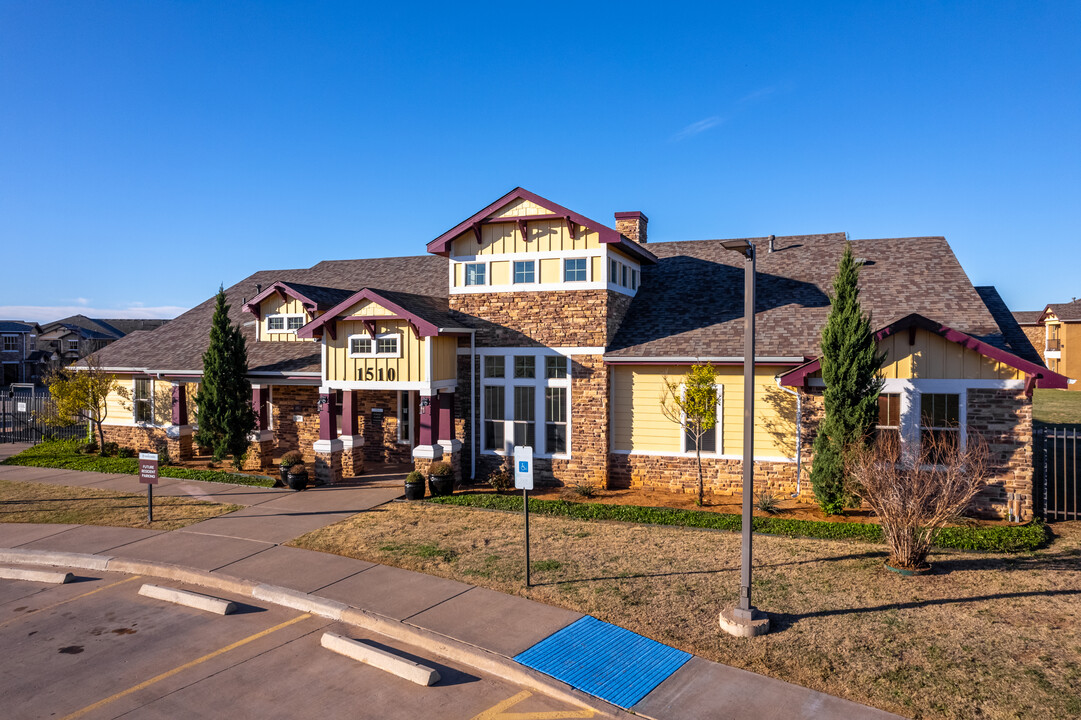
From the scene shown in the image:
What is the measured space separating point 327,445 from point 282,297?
717 centimetres

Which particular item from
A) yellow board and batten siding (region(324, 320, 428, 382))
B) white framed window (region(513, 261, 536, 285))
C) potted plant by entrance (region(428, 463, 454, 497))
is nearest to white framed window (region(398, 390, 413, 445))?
yellow board and batten siding (region(324, 320, 428, 382))

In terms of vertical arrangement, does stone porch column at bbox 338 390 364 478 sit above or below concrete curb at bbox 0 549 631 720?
Result: above

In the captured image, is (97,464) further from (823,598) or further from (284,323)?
(823,598)

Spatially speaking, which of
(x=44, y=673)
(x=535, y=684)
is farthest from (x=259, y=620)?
(x=535, y=684)

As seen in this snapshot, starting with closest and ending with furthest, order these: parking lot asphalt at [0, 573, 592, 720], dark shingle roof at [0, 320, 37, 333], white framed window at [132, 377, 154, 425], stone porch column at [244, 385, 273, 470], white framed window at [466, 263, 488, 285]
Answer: parking lot asphalt at [0, 573, 592, 720] → white framed window at [466, 263, 488, 285] → stone porch column at [244, 385, 273, 470] → white framed window at [132, 377, 154, 425] → dark shingle roof at [0, 320, 37, 333]

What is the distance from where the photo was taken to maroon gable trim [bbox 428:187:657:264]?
1739 cm

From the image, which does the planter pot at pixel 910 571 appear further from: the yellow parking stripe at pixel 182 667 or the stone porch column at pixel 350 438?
the stone porch column at pixel 350 438

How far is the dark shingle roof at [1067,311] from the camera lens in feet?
155

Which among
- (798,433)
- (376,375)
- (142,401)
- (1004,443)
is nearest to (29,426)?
(142,401)

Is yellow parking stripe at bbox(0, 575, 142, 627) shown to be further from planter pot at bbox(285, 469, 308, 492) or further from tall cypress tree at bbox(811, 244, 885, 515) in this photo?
tall cypress tree at bbox(811, 244, 885, 515)

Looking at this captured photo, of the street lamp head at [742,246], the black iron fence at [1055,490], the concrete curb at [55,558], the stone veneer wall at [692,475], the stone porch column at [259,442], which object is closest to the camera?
the street lamp head at [742,246]

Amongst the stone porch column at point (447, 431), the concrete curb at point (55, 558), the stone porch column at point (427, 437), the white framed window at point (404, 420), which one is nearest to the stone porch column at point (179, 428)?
the white framed window at point (404, 420)

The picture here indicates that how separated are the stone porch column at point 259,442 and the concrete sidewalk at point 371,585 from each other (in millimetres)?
3717

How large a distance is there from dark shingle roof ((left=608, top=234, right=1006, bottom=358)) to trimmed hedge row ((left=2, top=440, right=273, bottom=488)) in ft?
39.9
